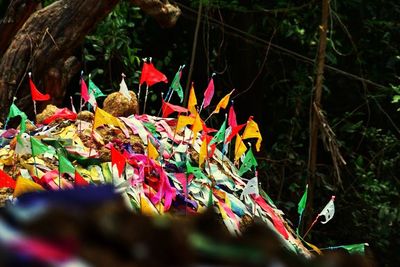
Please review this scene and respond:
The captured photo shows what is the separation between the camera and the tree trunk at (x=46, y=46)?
447 centimetres

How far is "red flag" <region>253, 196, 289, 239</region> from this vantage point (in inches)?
123

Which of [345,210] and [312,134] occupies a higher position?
[312,134]

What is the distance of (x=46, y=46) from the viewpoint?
177 inches

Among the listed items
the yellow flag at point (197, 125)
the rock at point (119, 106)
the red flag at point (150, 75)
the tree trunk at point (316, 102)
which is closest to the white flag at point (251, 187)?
the yellow flag at point (197, 125)

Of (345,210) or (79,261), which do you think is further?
(345,210)

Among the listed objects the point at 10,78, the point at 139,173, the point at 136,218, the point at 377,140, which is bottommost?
the point at 377,140

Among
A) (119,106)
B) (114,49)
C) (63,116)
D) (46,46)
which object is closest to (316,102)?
(114,49)

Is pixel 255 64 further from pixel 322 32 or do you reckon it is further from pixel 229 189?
pixel 229 189

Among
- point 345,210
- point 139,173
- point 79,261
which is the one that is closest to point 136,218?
point 79,261

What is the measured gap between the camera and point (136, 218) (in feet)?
2.59

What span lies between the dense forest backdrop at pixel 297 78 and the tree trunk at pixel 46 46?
→ 1.86 metres

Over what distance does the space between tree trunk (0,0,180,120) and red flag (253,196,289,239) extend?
167 centimetres

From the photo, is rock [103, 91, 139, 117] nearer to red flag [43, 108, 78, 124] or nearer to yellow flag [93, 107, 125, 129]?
red flag [43, 108, 78, 124]

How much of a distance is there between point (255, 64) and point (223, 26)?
1.43 ft
